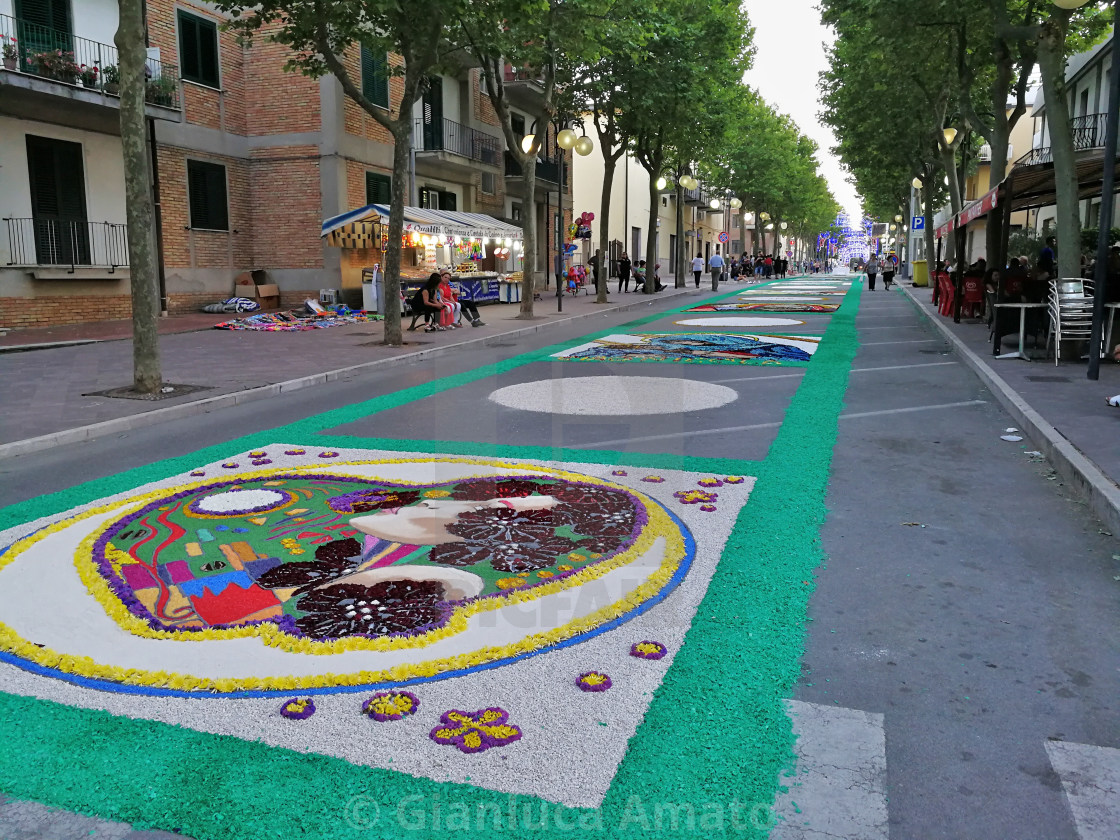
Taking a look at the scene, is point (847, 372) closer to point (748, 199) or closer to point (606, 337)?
point (606, 337)

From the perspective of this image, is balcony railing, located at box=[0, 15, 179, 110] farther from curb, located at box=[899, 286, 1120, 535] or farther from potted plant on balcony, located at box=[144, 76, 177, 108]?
curb, located at box=[899, 286, 1120, 535]

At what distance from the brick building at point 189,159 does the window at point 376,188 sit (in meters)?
0.07

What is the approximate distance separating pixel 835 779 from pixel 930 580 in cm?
198

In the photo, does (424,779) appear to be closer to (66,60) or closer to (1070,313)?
(1070,313)

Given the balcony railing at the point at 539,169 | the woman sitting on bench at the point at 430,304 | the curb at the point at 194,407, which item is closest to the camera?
the curb at the point at 194,407

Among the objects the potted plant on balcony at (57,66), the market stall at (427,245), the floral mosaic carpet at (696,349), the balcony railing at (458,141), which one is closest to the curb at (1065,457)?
the floral mosaic carpet at (696,349)

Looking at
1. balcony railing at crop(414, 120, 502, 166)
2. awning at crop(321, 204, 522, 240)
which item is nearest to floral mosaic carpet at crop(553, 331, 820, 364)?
awning at crop(321, 204, 522, 240)

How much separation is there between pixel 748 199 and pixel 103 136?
52.1 m

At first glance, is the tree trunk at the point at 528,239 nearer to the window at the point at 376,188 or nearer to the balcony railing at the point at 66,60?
the window at the point at 376,188

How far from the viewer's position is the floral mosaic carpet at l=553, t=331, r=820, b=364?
45.0 feet

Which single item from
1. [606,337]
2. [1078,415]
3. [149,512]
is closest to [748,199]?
[606,337]

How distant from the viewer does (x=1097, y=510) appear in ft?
17.9

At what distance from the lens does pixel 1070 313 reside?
11.9 meters

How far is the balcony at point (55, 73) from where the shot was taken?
16.7m
